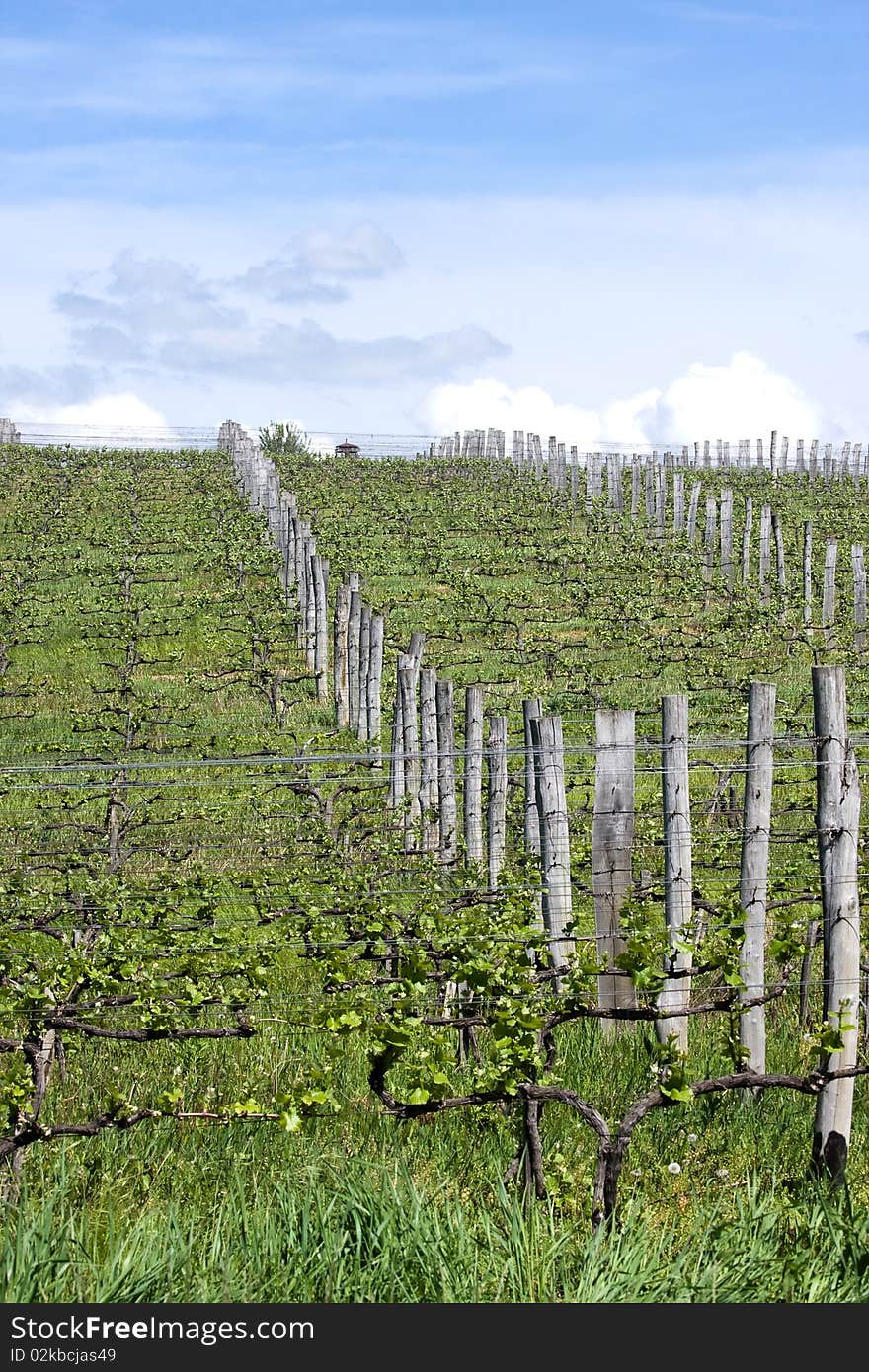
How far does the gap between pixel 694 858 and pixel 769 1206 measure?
5416 millimetres

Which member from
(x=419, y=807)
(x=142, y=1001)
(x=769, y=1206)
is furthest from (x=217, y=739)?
(x=769, y=1206)

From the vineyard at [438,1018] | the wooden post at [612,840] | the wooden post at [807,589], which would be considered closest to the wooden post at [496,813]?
the vineyard at [438,1018]

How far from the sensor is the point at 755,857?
6.83m

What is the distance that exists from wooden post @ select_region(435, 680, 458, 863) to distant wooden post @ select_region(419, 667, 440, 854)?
19cm

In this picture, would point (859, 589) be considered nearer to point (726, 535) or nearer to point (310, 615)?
point (726, 535)

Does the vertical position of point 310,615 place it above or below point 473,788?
above

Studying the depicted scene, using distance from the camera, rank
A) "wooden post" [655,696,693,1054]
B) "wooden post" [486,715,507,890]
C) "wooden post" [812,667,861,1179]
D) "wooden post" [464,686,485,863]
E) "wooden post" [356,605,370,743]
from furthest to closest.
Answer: "wooden post" [356,605,370,743], "wooden post" [464,686,485,863], "wooden post" [486,715,507,890], "wooden post" [655,696,693,1054], "wooden post" [812,667,861,1179]

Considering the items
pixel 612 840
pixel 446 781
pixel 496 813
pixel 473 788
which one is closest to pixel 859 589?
pixel 446 781

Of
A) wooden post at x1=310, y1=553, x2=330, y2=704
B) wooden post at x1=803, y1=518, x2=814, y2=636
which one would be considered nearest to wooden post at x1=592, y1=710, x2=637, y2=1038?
wooden post at x1=310, y1=553, x2=330, y2=704

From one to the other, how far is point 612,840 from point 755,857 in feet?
4.02

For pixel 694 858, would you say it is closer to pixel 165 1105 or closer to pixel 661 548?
pixel 165 1105

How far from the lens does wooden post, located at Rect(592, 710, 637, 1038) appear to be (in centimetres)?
776

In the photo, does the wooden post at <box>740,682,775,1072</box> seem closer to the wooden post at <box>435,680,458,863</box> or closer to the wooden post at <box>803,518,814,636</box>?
the wooden post at <box>435,680,458,863</box>

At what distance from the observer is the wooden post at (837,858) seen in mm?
6156
